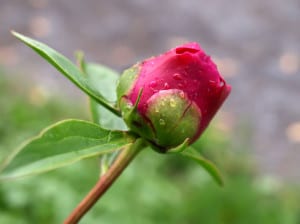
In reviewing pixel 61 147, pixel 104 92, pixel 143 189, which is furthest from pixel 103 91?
pixel 143 189

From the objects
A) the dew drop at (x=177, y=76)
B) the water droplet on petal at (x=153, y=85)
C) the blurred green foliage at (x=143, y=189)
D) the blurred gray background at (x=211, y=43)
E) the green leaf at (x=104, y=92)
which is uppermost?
the dew drop at (x=177, y=76)

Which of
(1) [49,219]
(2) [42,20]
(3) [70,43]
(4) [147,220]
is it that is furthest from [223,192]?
(2) [42,20]

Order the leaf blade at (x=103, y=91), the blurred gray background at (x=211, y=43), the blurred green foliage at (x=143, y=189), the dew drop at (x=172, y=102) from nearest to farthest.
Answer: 1. the dew drop at (x=172, y=102)
2. the leaf blade at (x=103, y=91)
3. the blurred green foliage at (x=143, y=189)
4. the blurred gray background at (x=211, y=43)

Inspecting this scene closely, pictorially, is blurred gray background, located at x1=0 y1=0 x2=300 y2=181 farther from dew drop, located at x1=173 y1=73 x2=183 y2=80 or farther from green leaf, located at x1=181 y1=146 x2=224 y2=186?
dew drop, located at x1=173 y1=73 x2=183 y2=80

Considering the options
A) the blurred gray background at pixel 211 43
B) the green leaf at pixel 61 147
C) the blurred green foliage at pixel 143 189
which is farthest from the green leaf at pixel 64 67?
the blurred gray background at pixel 211 43

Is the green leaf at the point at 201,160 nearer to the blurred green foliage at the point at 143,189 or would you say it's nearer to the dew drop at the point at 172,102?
the dew drop at the point at 172,102

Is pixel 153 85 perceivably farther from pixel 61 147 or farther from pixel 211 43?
pixel 211 43
